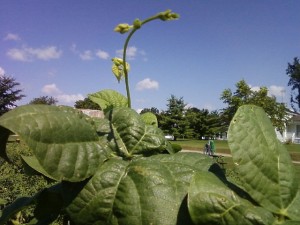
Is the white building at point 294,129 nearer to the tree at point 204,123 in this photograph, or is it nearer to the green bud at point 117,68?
the tree at point 204,123

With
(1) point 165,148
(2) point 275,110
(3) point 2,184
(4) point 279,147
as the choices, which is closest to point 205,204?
(4) point 279,147

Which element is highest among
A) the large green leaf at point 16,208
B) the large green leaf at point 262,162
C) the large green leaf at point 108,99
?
the large green leaf at point 108,99

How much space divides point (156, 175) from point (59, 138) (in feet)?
0.62

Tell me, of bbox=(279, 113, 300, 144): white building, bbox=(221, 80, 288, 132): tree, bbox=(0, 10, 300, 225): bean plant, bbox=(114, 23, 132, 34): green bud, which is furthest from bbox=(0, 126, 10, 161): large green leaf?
bbox=(279, 113, 300, 144): white building

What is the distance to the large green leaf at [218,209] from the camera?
22.3 inches

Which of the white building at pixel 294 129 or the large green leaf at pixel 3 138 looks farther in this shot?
the white building at pixel 294 129

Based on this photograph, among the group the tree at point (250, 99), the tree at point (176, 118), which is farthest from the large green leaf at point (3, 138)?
the tree at point (176, 118)

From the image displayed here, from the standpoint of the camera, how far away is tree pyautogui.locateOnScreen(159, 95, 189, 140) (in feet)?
156

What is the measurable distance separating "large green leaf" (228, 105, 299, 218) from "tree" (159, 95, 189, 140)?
46.1 m

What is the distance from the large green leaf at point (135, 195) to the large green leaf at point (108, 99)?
0.36 metres

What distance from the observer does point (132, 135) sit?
0.80 meters

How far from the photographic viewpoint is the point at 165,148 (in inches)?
33.5

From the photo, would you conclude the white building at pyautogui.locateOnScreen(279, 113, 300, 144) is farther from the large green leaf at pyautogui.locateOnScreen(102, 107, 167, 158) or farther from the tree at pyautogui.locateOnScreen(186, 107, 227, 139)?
the large green leaf at pyautogui.locateOnScreen(102, 107, 167, 158)

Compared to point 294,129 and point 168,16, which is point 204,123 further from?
point 168,16
